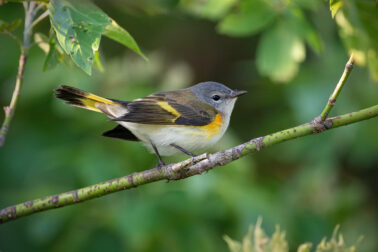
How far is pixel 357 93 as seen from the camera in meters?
4.39

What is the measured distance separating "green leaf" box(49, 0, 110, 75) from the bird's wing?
34.3 inches

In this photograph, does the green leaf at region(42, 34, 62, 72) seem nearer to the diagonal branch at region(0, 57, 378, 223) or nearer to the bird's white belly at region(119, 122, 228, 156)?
the diagonal branch at region(0, 57, 378, 223)

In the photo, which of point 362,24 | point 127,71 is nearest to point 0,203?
point 127,71

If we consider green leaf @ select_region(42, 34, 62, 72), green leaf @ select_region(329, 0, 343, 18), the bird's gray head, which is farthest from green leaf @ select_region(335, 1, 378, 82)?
the bird's gray head

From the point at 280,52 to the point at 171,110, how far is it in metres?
0.88

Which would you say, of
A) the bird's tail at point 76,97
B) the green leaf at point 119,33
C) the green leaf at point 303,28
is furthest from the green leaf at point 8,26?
the green leaf at point 303,28

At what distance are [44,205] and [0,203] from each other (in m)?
3.04

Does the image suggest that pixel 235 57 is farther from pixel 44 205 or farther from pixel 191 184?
pixel 44 205

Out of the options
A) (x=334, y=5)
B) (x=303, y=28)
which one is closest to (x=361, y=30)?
(x=334, y=5)

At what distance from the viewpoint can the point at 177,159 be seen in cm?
382

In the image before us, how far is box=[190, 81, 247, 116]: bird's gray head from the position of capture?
3615mm

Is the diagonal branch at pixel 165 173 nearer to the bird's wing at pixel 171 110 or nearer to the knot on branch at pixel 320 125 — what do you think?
the knot on branch at pixel 320 125

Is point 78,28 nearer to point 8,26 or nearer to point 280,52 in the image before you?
point 8,26

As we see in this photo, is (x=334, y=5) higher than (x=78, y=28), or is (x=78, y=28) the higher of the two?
(x=334, y=5)
